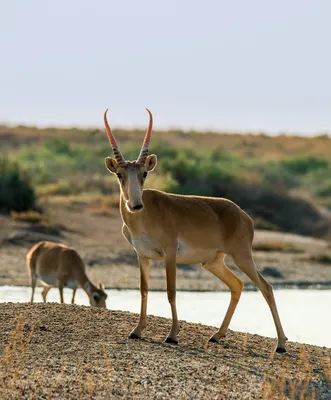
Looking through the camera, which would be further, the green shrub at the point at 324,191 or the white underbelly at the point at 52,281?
the green shrub at the point at 324,191

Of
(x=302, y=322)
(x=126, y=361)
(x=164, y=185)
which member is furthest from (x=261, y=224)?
(x=126, y=361)

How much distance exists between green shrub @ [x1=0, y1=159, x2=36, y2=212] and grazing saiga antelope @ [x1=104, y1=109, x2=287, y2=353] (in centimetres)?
2250

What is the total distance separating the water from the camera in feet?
58.4

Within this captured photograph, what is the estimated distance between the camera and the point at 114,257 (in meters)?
29.4

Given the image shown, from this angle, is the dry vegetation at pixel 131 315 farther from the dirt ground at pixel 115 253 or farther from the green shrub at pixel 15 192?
the green shrub at pixel 15 192

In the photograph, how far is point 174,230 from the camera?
41.8ft

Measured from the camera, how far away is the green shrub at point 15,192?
35438 millimetres

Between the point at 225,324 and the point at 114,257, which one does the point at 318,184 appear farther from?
the point at 225,324

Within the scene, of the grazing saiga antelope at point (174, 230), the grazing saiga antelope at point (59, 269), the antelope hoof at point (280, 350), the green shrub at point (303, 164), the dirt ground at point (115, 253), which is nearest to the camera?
the grazing saiga antelope at point (174, 230)

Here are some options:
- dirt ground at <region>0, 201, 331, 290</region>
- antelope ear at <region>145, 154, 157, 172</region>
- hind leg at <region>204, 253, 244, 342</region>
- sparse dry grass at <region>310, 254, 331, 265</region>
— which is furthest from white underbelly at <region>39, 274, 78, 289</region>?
sparse dry grass at <region>310, 254, 331, 265</region>

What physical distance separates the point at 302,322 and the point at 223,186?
94.1 ft

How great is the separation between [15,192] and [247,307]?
16845 millimetres

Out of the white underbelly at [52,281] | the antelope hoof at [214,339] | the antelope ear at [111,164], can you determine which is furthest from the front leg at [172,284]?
the white underbelly at [52,281]

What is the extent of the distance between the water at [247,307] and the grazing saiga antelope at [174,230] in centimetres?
368
